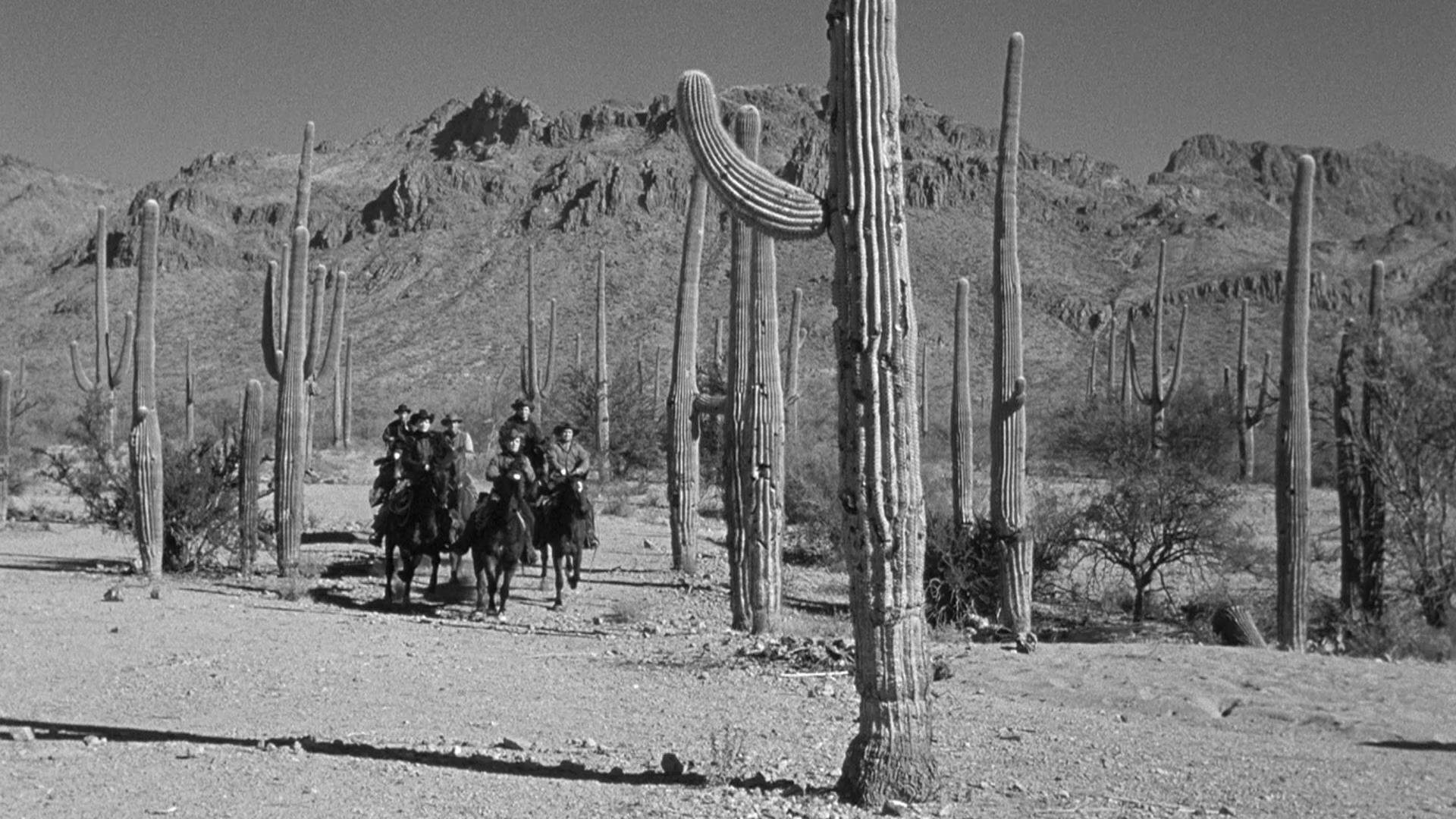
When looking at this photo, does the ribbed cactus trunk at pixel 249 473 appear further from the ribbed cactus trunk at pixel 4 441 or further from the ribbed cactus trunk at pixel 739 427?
the ribbed cactus trunk at pixel 4 441

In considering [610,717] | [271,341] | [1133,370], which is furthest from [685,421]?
[1133,370]

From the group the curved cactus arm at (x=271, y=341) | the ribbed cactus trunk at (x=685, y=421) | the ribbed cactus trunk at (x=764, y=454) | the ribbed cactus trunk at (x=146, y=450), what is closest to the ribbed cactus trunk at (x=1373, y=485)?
the ribbed cactus trunk at (x=764, y=454)

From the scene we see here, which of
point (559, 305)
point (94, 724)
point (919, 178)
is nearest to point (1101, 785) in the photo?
point (94, 724)

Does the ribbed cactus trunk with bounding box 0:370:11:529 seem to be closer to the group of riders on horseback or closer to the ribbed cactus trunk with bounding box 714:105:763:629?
the group of riders on horseback

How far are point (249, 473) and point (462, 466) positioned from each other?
2913 millimetres

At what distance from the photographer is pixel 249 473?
18422mm

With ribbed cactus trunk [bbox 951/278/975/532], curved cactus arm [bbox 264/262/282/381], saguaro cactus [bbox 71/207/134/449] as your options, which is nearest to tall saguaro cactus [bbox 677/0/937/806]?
ribbed cactus trunk [bbox 951/278/975/532]

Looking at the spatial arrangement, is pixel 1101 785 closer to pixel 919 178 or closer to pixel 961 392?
pixel 961 392

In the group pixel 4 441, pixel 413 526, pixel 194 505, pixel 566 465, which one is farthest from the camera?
pixel 4 441

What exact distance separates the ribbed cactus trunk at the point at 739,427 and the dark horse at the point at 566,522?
294 centimetres

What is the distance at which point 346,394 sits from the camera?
1921 inches

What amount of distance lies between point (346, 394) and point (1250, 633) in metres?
37.9

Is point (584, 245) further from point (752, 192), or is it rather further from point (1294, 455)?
point (752, 192)

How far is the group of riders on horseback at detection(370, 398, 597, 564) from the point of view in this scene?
1644 cm
